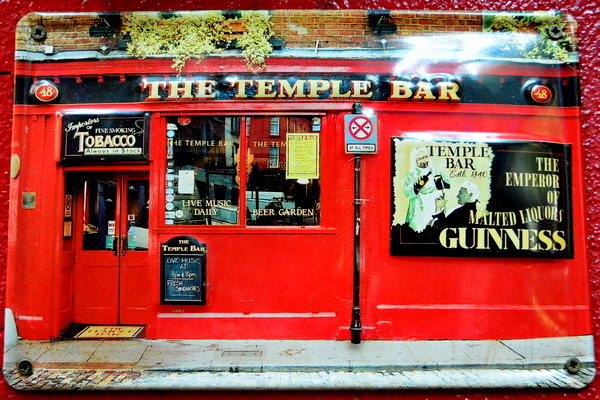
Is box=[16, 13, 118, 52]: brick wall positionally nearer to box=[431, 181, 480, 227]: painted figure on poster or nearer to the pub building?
the pub building

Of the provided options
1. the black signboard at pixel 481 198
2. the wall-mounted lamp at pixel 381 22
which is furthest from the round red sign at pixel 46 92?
the black signboard at pixel 481 198

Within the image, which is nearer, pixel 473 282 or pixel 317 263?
pixel 473 282

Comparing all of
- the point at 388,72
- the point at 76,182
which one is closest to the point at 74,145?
the point at 76,182

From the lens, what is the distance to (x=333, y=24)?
242cm

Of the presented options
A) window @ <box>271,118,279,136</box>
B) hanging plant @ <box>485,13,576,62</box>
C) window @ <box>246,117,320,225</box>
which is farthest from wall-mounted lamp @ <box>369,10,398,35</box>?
window @ <box>271,118,279,136</box>

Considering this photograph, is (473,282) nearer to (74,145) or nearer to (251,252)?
(251,252)

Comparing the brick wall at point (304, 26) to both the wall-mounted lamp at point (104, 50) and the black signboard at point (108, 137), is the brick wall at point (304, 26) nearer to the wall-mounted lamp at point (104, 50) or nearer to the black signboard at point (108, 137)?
the wall-mounted lamp at point (104, 50)

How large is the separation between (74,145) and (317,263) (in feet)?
8.14

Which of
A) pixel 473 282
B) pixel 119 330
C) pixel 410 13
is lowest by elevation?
pixel 119 330

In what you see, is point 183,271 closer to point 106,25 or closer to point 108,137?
point 108,137

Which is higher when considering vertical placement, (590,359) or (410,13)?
(410,13)

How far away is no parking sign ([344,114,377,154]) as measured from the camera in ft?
10.7

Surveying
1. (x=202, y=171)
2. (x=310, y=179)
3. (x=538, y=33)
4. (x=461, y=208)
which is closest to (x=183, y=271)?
(x=202, y=171)

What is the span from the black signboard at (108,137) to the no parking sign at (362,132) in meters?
1.90
